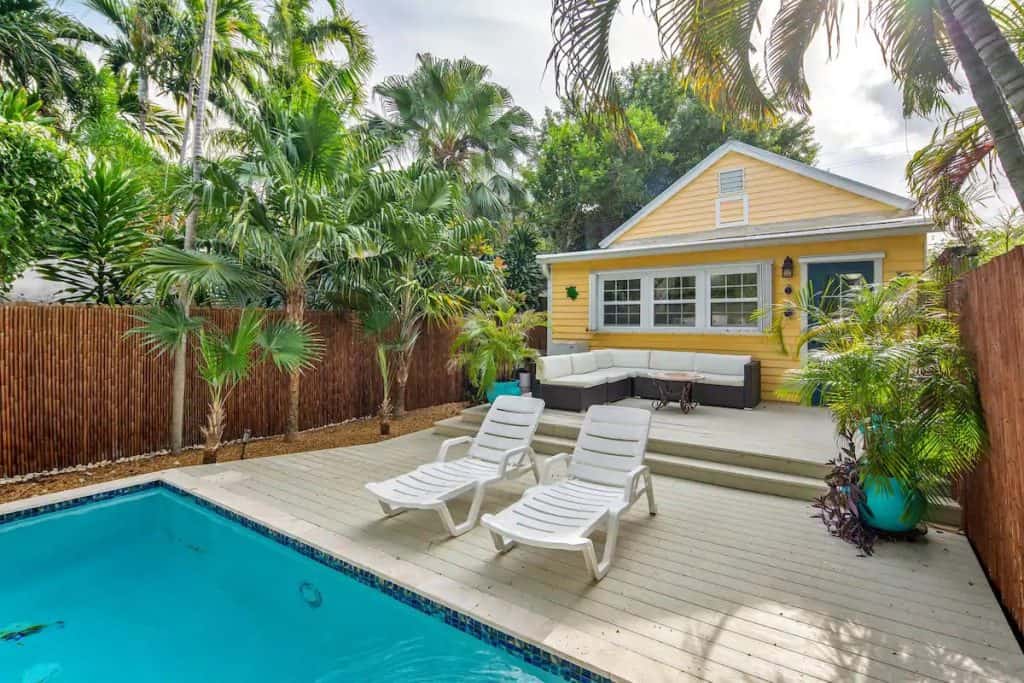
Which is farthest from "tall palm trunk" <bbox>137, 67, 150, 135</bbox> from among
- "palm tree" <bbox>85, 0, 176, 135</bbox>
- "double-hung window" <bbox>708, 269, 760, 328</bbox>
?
"double-hung window" <bbox>708, 269, 760, 328</bbox>

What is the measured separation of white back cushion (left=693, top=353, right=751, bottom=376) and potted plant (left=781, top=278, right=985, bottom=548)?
4.02 m

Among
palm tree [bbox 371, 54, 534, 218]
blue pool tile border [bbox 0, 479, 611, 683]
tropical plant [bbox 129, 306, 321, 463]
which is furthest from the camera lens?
palm tree [bbox 371, 54, 534, 218]

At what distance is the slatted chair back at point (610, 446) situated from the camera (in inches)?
173

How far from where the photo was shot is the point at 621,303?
10352 millimetres

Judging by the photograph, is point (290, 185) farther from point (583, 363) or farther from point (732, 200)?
point (732, 200)

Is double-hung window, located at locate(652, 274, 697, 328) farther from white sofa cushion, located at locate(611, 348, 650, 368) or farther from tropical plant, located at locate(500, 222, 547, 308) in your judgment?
tropical plant, located at locate(500, 222, 547, 308)

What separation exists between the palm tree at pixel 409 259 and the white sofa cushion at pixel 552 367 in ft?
5.25

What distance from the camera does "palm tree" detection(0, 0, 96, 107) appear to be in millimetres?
8578

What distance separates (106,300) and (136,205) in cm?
137

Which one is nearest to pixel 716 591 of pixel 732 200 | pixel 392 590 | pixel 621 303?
pixel 392 590

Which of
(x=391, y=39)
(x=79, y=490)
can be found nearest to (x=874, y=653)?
(x=79, y=490)

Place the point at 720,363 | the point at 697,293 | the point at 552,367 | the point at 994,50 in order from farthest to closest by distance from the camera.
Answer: the point at 697,293, the point at 720,363, the point at 552,367, the point at 994,50

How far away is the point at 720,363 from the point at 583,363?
2.30 m

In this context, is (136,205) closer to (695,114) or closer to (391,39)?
(391,39)
